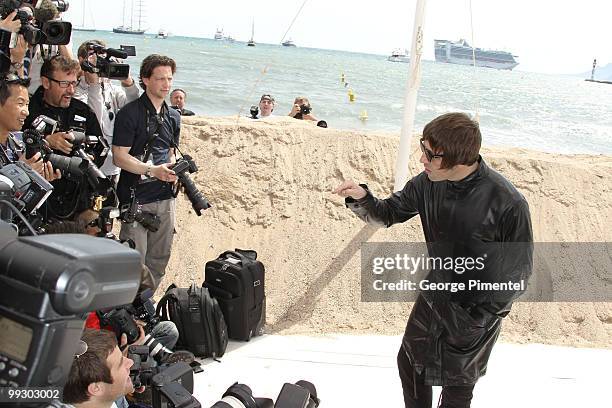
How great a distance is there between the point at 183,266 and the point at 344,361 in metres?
2.19

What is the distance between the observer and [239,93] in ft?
81.0

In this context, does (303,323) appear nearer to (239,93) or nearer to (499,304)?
(499,304)

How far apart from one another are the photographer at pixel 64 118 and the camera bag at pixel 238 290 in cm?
102

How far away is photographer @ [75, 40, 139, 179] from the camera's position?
15.3ft

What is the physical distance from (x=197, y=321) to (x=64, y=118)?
155 centimetres

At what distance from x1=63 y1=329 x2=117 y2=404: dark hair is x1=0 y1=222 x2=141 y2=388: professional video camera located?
104cm

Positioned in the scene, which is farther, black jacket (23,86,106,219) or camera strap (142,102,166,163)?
camera strap (142,102,166,163)

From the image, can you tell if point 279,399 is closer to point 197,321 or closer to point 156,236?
point 197,321

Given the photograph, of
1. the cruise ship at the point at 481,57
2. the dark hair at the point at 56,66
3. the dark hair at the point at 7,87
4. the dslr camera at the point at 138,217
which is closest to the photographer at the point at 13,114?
the dark hair at the point at 7,87

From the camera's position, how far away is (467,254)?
2680mm

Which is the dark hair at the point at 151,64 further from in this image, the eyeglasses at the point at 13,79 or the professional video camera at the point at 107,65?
the eyeglasses at the point at 13,79

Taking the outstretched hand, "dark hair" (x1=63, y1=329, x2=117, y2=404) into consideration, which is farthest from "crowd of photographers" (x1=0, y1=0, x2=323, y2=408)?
the outstretched hand

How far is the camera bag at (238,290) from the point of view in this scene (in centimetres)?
450

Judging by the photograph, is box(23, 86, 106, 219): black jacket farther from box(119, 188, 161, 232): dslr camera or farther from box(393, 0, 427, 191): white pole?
box(393, 0, 427, 191): white pole
